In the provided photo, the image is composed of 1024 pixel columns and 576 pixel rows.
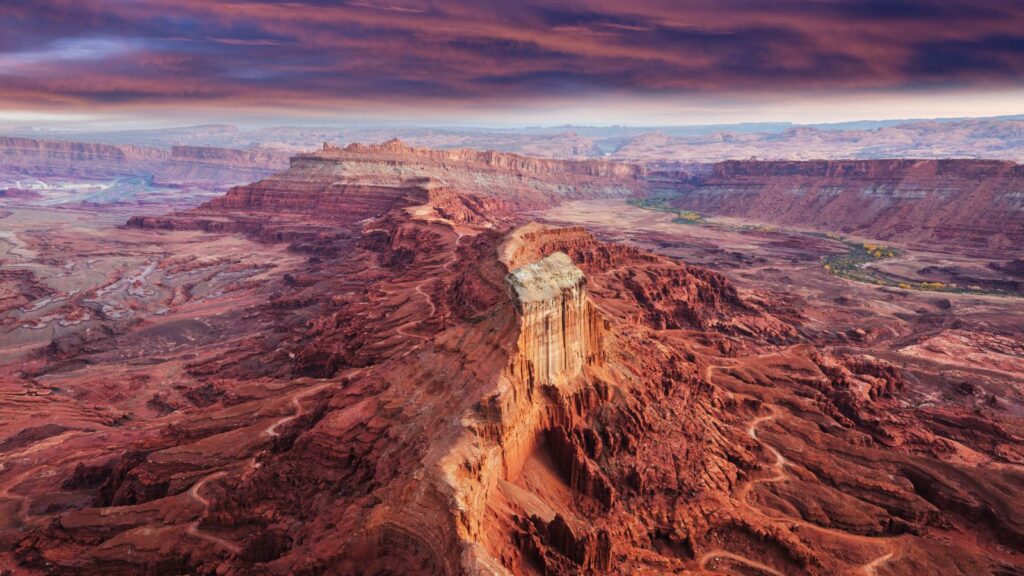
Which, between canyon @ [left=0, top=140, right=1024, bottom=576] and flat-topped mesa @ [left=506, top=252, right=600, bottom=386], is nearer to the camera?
canyon @ [left=0, top=140, right=1024, bottom=576]

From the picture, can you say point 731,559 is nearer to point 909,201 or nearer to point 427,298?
point 427,298

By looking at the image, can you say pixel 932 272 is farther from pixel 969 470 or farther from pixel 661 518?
pixel 661 518

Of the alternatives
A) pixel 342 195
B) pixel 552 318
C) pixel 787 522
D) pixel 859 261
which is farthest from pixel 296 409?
pixel 859 261

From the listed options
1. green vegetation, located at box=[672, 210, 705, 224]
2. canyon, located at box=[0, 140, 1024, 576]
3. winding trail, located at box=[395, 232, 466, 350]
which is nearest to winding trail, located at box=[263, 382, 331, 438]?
canyon, located at box=[0, 140, 1024, 576]

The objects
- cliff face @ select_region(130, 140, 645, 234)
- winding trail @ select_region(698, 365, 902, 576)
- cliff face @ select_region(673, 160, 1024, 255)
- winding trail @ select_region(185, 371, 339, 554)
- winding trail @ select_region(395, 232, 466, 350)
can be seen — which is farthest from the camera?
cliff face @ select_region(130, 140, 645, 234)

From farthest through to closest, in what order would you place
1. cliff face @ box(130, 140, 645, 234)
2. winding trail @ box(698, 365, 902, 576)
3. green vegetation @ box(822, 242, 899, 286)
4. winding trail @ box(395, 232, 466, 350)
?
cliff face @ box(130, 140, 645, 234)
green vegetation @ box(822, 242, 899, 286)
winding trail @ box(395, 232, 466, 350)
winding trail @ box(698, 365, 902, 576)

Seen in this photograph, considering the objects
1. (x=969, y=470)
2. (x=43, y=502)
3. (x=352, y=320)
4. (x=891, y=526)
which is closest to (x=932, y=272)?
(x=969, y=470)

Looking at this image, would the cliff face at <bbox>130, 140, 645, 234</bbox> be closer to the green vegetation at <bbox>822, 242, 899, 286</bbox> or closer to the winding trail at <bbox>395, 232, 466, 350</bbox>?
the winding trail at <bbox>395, 232, 466, 350</bbox>

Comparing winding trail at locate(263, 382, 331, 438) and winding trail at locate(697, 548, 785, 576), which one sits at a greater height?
winding trail at locate(263, 382, 331, 438)
